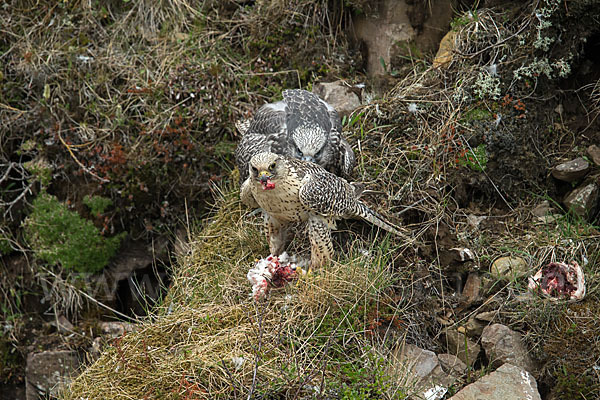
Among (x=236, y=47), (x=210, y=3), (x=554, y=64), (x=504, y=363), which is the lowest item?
(x=504, y=363)

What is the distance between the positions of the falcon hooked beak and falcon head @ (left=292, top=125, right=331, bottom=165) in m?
0.59

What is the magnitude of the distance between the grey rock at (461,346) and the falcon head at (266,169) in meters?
1.41

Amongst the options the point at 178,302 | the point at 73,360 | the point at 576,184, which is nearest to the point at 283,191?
the point at 178,302

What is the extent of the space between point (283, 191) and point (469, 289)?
4.65 ft

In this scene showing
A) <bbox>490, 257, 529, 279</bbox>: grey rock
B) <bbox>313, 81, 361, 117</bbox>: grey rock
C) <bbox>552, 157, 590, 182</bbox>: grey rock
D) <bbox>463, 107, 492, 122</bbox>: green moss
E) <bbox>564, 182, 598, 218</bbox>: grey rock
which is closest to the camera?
<bbox>490, 257, 529, 279</bbox>: grey rock

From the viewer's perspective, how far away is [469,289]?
4094 mm

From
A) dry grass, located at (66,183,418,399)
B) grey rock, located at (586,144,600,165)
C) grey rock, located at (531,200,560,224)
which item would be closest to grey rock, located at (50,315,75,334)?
dry grass, located at (66,183,418,399)

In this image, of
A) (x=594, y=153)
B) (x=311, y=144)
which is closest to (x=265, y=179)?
(x=311, y=144)

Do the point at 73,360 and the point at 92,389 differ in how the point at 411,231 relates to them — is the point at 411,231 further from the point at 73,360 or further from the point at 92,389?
the point at 73,360

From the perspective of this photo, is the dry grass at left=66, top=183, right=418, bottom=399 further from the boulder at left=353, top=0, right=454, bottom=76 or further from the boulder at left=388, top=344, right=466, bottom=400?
the boulder at left=353, top=0, right=454, bottom=76

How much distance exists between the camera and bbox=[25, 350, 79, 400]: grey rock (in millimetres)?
5211

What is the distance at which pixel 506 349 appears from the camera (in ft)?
11.7

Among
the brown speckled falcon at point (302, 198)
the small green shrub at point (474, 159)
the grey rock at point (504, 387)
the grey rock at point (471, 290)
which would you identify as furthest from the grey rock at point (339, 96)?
the grey rock at point (504, 387)

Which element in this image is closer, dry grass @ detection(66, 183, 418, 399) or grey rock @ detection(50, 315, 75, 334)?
dry grass @ detection(66, 183, 418, 399)
